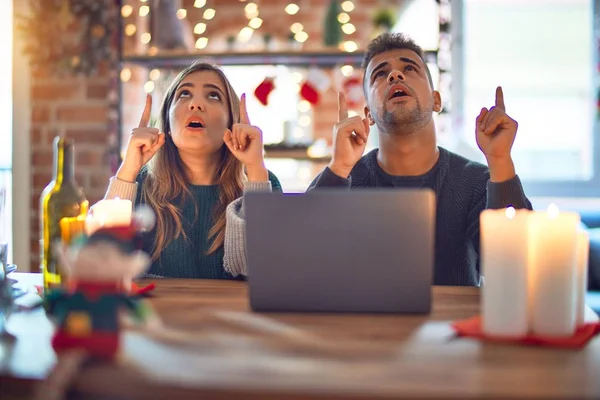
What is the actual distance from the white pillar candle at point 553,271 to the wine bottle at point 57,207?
0.80 m

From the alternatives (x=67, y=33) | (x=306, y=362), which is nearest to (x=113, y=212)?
(x=306, y=362)

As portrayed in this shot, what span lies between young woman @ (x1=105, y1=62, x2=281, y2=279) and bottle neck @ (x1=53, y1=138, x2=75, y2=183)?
47 centimetres

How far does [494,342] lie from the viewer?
0.96 m

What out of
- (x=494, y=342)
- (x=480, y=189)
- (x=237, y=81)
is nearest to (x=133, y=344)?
(x=494, y=342)

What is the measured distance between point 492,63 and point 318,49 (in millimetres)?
1150

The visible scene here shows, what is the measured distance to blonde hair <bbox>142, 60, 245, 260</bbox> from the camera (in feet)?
6.13

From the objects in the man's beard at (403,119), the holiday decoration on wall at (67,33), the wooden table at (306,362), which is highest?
the holiday decoration on wall at (67,33)

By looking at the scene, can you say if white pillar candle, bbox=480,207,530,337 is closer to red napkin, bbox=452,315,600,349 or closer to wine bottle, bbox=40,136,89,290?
red napkin, bbox=452,315,600,349

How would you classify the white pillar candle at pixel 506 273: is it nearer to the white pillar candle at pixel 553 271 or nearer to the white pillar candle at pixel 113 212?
the white pillar candle at pixel 553 271

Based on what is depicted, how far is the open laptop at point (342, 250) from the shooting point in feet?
3.52

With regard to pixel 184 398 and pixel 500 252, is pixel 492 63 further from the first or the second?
pixel 184 398

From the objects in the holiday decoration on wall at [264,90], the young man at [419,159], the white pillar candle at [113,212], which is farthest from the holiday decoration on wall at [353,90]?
the white pillar candle at [113,212]

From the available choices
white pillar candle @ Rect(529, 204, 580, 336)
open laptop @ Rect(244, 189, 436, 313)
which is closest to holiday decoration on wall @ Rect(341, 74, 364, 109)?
open laptop @ Rect(244, 189, 436, 313)

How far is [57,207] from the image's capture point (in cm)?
133
